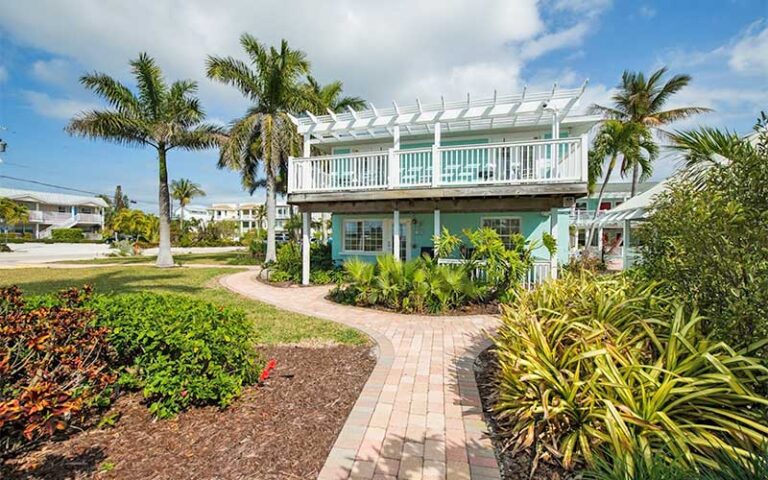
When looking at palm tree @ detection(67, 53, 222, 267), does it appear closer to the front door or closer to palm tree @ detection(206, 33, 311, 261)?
palm tree @ detection(206, 33, 311, 261)

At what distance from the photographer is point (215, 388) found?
334 cm

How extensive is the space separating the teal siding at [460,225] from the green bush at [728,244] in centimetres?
924

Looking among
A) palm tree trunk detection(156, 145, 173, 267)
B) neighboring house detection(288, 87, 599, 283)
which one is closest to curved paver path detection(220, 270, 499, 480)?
neighboring house detection(288, 87, 599, 283)

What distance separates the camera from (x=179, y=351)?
331 centimetres

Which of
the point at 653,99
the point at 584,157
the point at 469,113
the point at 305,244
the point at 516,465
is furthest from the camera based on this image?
the point at 653,99

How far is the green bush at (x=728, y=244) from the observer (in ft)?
8.27

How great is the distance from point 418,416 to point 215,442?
1.81 metres

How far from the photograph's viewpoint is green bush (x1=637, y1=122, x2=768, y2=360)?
8.27ft

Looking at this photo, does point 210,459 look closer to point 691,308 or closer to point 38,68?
point 691,308

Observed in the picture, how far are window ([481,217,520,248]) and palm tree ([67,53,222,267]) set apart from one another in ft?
42.7

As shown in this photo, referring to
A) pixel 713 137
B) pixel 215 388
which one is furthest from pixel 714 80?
pixel 215 388

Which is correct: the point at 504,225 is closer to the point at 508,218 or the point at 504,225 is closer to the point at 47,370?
the point at 508,218

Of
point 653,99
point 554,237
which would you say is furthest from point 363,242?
point 653,99

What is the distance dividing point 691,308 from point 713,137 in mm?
1613
